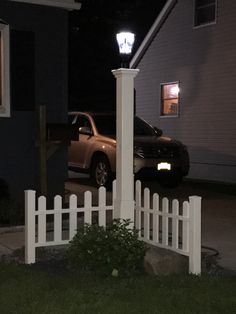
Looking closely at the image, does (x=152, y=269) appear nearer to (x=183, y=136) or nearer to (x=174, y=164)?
(x=174, y=164)

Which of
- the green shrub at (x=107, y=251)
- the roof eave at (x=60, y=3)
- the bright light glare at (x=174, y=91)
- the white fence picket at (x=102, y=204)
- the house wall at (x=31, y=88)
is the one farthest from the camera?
the bright light glare at (x=174, y=91)

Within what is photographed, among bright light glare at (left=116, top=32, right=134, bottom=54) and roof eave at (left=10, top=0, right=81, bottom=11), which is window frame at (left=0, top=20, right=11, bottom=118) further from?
bright light glare at (left=116, top=32, right=134, bottom=54)

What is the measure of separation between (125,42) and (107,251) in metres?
3.20

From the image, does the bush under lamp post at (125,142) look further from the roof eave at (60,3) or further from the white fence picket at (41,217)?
the roof eave at (60,3)

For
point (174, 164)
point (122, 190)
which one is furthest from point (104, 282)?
point (174, 164)

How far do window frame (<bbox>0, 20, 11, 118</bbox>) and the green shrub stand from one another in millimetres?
4556

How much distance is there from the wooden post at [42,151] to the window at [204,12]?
9.65 metres

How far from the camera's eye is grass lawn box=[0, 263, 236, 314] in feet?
16.5

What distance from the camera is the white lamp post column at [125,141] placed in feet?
23.0

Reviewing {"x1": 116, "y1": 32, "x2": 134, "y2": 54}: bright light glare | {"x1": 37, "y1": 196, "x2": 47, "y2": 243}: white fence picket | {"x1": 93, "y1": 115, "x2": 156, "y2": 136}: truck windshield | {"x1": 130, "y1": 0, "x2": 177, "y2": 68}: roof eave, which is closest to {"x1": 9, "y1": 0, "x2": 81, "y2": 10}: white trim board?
{"x1": 116, "y1": 32, "x2": 134, "y2": 54}: bright light glare

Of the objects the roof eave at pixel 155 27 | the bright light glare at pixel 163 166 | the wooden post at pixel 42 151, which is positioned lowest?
the bright light glare at pixel 163 166

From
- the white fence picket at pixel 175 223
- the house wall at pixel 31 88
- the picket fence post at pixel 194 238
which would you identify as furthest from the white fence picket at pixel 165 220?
the house wall at pixel 31 88

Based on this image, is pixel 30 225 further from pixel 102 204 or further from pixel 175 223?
pixel 175 223

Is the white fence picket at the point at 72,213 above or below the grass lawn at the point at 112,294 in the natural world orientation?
above
